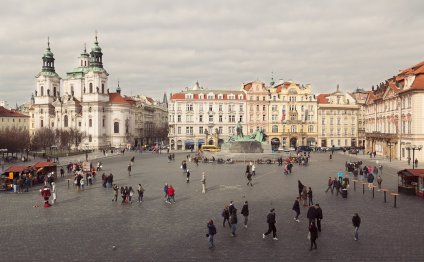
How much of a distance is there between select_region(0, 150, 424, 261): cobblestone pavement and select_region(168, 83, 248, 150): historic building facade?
210 feet

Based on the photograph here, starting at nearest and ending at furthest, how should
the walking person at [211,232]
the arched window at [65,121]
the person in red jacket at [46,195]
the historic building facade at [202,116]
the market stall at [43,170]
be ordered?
the walking person at [211,232] < the person in red jacket at [46,195] < the market stall at [43,170] < the historic building facade at [202,116] < the arched window at [65,121]

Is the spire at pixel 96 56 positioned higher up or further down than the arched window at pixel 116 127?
higher up

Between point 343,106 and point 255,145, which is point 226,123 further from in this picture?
point 255,145

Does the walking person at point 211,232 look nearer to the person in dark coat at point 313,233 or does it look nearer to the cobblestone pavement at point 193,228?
the cobblestone pavement at point 193,228

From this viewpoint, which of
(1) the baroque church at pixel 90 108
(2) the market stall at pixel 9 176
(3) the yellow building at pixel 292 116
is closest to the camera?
(2) the market stall at pixel 9 176

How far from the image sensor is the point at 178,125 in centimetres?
9375

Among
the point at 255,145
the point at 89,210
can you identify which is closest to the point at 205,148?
the point at 255,145

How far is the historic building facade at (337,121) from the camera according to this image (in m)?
95.5

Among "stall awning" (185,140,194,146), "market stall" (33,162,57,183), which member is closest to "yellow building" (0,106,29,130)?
"stall awning" (185,140,194,146)

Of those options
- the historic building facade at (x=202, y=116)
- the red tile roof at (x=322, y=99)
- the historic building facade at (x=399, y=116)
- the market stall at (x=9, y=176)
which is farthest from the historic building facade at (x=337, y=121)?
the market stall at (x=9, y=176)

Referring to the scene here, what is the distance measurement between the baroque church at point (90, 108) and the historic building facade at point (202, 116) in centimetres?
2033

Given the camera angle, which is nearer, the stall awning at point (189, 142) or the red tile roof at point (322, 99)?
the stall awning at point (189, 142)

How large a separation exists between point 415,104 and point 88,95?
7740cm

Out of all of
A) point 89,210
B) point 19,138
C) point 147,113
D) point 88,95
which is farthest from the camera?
point 147,113
